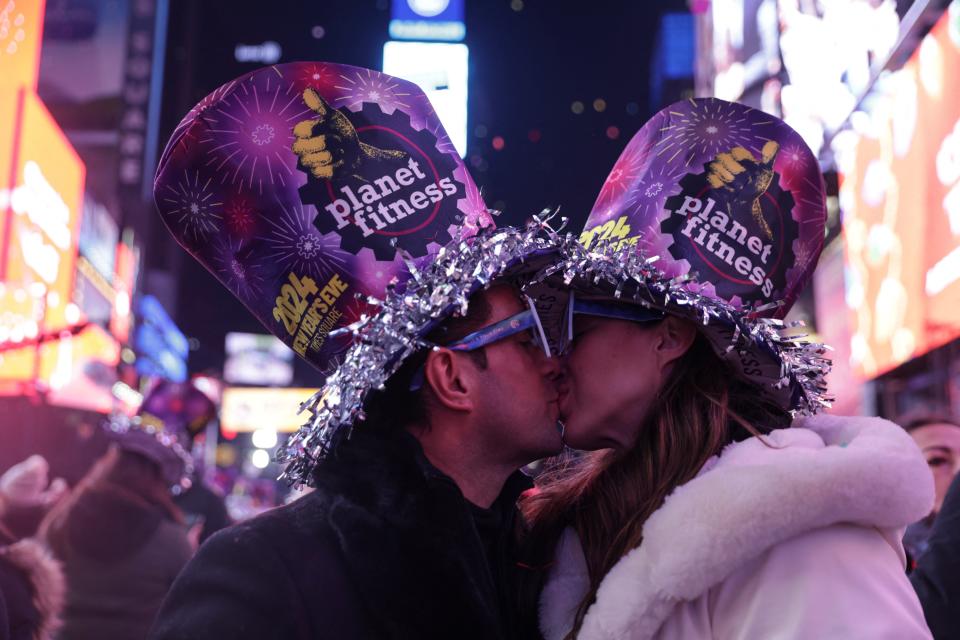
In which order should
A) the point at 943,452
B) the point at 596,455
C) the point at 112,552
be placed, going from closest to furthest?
the point at 596,455 < the point at 943,452 < the point at 112,552

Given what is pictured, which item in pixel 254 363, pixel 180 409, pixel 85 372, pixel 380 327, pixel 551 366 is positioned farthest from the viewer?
pixel 254 363

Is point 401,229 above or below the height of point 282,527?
above

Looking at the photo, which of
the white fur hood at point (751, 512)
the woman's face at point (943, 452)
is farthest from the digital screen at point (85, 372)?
the white fur hood at point (751, 512)

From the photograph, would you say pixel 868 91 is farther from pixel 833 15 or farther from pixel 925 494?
pixel 925 494

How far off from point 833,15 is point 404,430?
940 centimetres

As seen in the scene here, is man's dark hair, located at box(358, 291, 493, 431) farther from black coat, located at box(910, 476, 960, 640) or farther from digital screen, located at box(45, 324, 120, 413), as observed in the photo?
digital screen, located at box(45, 324, 120, 413)

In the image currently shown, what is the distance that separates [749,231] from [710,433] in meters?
0.54

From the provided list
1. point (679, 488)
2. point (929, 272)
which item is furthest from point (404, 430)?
point (929, 272)

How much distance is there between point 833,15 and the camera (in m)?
9.91

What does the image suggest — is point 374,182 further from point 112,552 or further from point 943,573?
point 112,552

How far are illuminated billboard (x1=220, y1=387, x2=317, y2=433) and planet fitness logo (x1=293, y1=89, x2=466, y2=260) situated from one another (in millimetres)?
30371

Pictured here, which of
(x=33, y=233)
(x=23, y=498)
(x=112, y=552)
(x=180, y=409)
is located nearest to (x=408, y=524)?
(x=112, y=552)

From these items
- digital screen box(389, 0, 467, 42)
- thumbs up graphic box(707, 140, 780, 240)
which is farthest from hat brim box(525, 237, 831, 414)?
digital screen box(389, 0, 467, 42)

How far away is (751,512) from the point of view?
68.0 inches
